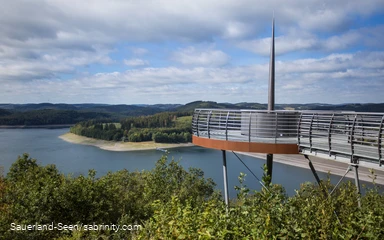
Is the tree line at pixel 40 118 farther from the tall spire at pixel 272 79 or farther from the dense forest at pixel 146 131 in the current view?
the tall spire at pixel 272 79

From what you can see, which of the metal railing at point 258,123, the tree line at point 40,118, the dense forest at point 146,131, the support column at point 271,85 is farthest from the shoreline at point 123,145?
the metal railing at point 258,123

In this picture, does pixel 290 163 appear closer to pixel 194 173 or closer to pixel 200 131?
pixel 194 173

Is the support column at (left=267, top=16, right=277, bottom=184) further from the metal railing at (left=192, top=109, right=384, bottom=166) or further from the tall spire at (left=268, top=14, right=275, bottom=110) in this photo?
the metal railing at (left=192, top=109, right=384, bottom=166)

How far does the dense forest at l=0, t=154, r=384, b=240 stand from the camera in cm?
353

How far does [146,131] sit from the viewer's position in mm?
115562

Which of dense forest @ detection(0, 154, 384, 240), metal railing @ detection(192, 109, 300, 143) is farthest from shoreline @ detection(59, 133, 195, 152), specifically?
metal railing @ detection(192, 109, 300, 143)

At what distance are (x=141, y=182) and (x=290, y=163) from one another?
164ft

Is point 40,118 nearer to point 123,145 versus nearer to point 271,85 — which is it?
point 123,145

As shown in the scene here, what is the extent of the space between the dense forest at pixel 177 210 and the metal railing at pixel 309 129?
0.90 m

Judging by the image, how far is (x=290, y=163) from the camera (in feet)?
216

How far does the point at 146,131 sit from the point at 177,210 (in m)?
112

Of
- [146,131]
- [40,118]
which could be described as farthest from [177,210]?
[40,118]

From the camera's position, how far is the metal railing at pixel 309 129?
6.91m

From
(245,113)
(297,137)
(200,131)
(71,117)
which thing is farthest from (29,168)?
(71,117)
